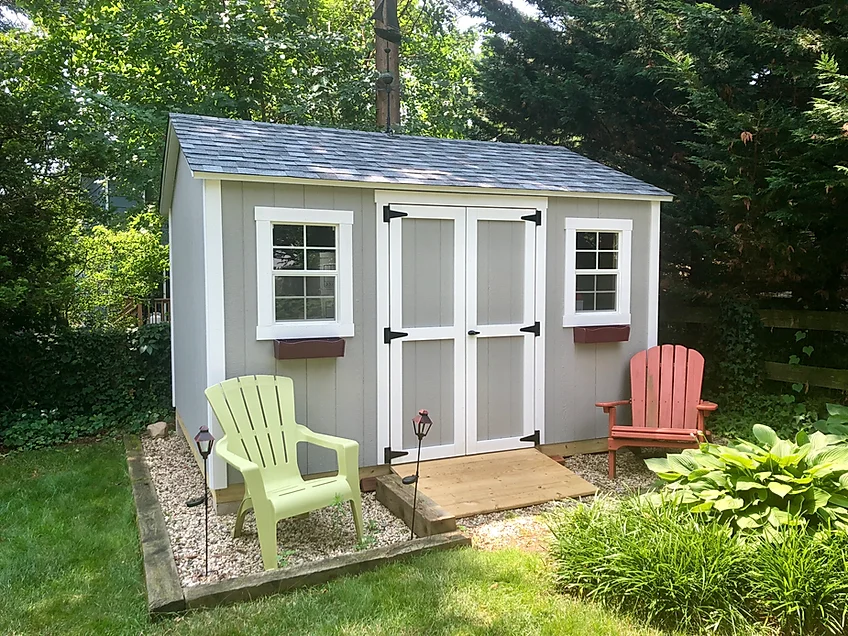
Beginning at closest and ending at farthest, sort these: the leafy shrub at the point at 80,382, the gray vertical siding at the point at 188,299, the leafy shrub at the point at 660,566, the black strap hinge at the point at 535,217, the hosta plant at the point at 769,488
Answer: the leafy shrub at the point at 660,566, the hosta plant at the point at 769,488, the gray vertical siding at the point at 188,299, the black strap hinge at the point at 535,217, the leafy shrub at the point at 80,382

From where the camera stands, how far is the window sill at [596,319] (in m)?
5.02

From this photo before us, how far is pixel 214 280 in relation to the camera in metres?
3.93

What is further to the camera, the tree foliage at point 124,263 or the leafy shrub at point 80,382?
the tree foliage at point 124,263

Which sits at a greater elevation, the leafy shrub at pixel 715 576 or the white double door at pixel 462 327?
the white double door at pixel 462 327

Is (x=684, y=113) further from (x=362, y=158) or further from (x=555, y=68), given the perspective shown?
(x=362, y=158)

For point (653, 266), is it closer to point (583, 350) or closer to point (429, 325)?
point (583, 350)

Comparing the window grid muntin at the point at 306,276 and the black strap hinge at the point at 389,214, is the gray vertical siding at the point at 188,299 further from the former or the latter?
the black strap hinge at the point at 389,214

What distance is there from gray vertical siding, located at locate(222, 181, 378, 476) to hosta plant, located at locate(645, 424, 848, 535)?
6.65 ft

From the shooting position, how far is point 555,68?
27.2 feet

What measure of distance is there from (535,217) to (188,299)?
2855 millimetres

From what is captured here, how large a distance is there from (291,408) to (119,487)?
5.41ft

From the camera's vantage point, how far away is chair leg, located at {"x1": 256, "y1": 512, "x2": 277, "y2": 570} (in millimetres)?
3174

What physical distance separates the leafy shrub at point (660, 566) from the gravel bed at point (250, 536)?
3.78 ft

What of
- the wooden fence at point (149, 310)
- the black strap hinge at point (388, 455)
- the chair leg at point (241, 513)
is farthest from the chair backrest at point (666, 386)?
the wooden fence at point (149, 310)
